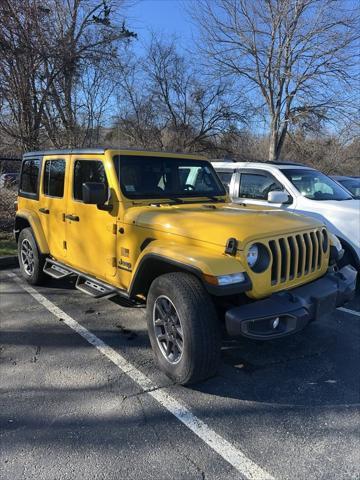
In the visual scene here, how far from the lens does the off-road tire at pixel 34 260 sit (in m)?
5.57

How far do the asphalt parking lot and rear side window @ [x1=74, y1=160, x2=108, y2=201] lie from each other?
5.12ft

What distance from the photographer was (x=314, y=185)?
22.0 feet

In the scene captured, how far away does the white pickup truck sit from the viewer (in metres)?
5.64

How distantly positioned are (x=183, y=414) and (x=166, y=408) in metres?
0.14

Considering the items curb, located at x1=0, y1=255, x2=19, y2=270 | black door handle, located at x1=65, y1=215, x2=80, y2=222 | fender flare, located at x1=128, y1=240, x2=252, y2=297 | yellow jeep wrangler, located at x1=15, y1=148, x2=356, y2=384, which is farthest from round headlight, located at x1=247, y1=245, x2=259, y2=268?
curb, located at x1=0, y1=255, x2=19, y2=270

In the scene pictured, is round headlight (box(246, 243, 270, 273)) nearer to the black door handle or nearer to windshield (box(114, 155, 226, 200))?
windshield (box(114, 155, 226, 200))

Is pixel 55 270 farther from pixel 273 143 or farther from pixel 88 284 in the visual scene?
pixel 273 143

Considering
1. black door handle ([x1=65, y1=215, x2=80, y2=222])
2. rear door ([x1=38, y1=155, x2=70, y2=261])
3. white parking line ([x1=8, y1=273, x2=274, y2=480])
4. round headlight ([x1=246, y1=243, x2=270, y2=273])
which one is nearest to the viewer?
white parking line ([x1=8, y1=273, x2=274, y2=480])

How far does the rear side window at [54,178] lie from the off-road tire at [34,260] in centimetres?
73

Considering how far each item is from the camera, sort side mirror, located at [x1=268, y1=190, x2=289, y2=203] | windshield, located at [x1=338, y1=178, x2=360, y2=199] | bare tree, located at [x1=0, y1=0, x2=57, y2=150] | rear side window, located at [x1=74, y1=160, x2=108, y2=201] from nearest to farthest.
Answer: rear side window, located at [x1=74, y1=160, x2=108, y2=201], side mirror, located at [x1=268, y1=190, x2=289, y2=203], bare tree, located at [x1=0, y1=0, x2=57, y2=150], windshield, located at [x1=338, y1=178, x2=360, y2=199]

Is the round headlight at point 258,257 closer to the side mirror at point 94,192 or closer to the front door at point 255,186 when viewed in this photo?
the side mirror at point 94,192

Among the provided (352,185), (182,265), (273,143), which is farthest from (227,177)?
(273,143)

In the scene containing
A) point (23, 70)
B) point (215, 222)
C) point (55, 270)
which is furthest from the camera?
point (23, 70)

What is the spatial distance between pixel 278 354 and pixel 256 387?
641mm
